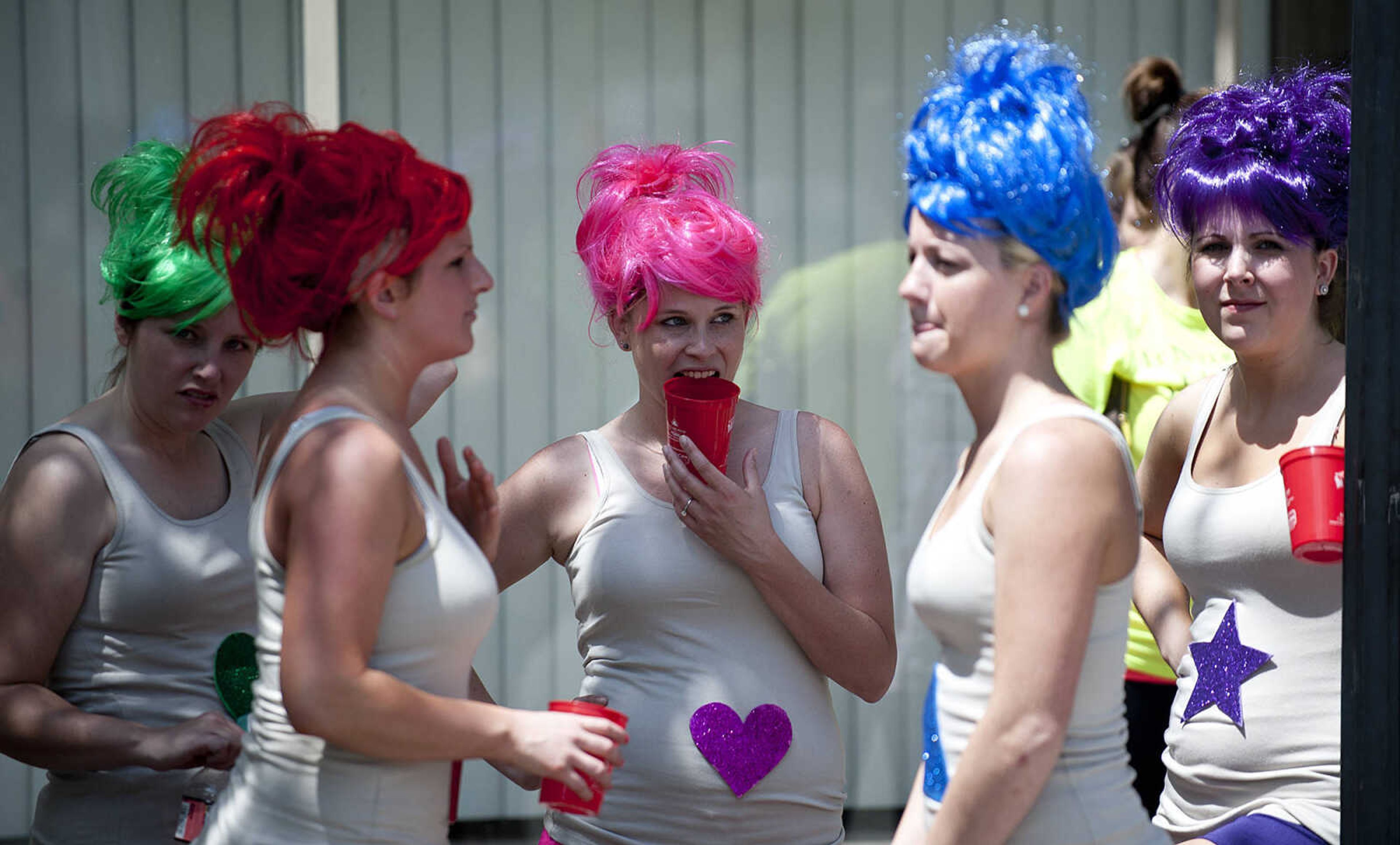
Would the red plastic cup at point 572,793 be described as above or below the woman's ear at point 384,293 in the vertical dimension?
below

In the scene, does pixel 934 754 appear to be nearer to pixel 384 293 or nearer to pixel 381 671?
pixel 381 671

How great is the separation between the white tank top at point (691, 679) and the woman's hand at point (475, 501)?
1.21ft

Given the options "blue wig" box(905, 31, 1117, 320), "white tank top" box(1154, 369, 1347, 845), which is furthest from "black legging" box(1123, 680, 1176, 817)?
"blue wig" box(905, 31, 1117, 320)

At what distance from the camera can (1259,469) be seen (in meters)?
2.28

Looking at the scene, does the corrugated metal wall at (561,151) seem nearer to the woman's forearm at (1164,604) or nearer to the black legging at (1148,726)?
the black legging at (1148,726)

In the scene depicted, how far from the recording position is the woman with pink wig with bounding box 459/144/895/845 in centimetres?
240

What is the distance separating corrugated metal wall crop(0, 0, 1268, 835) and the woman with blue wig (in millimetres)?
2634

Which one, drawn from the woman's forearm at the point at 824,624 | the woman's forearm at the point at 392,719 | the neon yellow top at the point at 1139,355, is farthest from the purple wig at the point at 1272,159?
the woman's forearm at the point at 392,719

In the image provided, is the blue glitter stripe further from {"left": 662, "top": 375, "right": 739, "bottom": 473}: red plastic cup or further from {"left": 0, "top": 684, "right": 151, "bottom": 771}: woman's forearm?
{"left": 0, "top": 684, "right": 151, "bottom": 771}: woman's forearm

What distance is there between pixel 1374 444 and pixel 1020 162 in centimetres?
57

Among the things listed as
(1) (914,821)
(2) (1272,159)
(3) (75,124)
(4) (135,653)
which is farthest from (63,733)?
(3) (75,124)

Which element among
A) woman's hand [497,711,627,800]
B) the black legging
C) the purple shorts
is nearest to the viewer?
woman's hand [497,711,627,800]

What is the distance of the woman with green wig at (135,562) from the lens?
2344mm

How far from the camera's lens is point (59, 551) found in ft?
7.83
